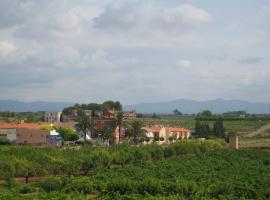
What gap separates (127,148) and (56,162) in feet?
52.6

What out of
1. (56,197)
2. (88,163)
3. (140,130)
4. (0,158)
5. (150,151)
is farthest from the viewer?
(140,130)

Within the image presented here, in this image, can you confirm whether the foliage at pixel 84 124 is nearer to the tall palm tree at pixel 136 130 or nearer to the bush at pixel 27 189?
the tall palm tree at pixel 136 130

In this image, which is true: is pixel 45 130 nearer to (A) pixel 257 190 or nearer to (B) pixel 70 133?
(B) pixel 70 133

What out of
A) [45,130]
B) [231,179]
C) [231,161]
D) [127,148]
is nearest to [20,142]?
[45,130]

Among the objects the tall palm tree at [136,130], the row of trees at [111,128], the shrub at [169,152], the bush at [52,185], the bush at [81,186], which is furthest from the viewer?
the tall palm tree at [136,130]

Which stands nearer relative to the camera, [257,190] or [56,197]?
[56,197]

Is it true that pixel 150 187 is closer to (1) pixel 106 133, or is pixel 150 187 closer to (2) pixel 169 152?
(2) pixel 169 152

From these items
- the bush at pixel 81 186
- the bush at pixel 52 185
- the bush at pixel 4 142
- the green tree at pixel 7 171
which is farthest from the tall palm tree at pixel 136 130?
the bush at pixel 81 186

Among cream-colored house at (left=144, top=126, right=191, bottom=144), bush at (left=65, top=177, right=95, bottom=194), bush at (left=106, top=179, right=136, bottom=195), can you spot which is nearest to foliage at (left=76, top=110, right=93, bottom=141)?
cream-colored house at (left=144, top=126, right=191, bottom=144)

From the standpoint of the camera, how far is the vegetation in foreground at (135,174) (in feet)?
117

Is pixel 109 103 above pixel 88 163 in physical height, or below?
above

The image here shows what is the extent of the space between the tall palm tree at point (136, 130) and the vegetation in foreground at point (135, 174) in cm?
1521

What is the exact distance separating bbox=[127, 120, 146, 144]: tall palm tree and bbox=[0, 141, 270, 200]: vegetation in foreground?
15.2 meters

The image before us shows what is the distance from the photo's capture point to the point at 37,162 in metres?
57.2
